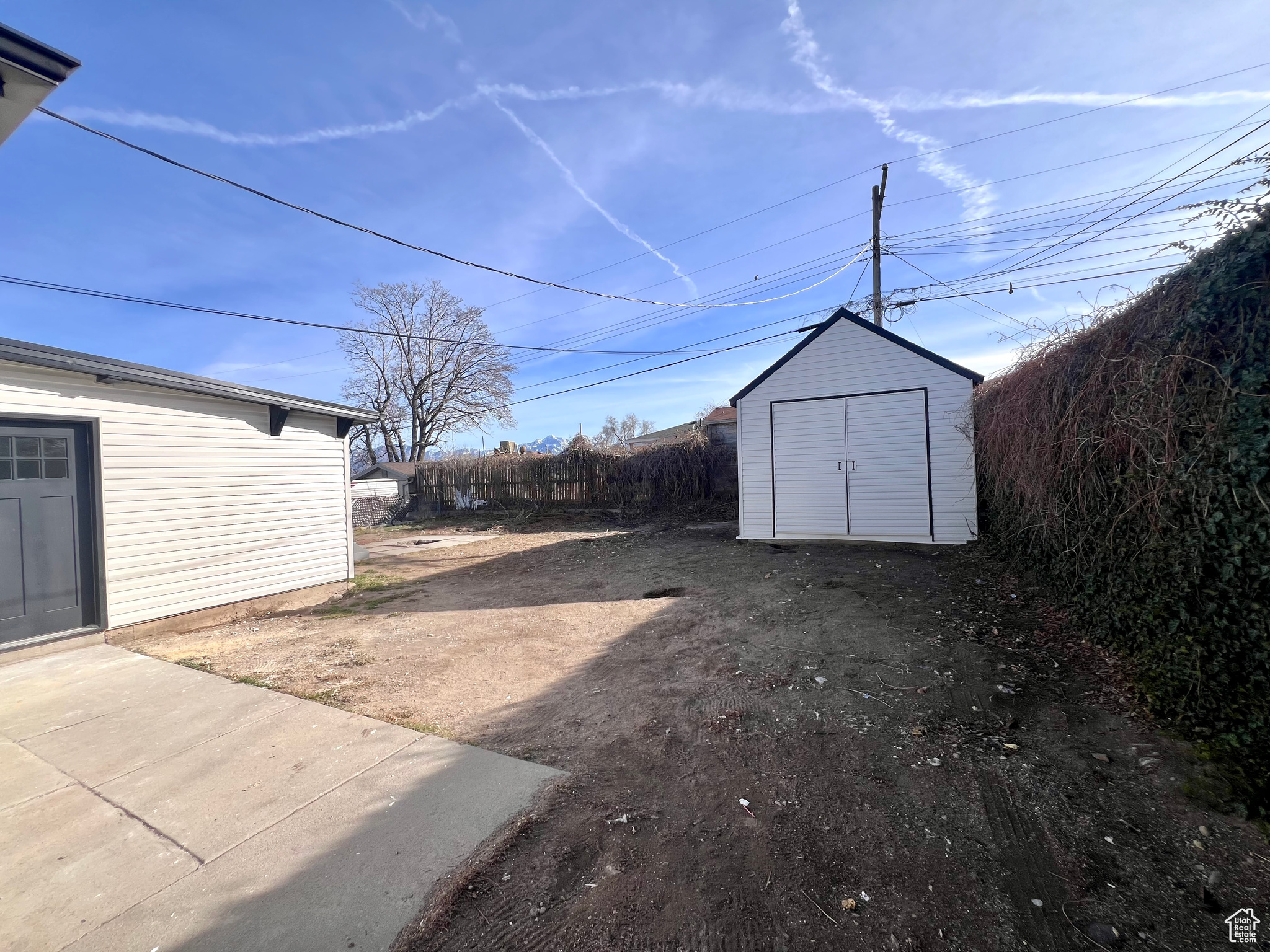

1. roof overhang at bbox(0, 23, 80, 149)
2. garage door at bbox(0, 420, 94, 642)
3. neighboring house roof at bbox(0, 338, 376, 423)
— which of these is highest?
roof overhang at bbox(0, 23, 80, 149)

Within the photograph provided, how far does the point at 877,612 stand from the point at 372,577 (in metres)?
7.84

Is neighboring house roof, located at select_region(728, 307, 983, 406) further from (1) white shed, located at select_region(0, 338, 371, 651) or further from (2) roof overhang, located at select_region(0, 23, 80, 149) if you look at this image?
(2) roof overhang, located at select_region(0, 23, 80, 149)

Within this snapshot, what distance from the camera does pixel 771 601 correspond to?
6238mm

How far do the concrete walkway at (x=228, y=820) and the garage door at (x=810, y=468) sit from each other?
8041 millimetres

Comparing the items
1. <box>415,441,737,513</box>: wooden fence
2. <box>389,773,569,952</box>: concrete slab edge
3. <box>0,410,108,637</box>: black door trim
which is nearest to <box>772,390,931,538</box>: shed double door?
<box>415,441,737,513</box>: wooden fence

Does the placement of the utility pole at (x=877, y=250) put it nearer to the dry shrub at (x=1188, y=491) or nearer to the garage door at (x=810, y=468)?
the garage door at (x=810, y=468)

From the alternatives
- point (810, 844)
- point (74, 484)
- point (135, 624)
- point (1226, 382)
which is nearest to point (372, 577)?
point (135, 624)

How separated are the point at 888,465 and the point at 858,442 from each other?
2.12ft

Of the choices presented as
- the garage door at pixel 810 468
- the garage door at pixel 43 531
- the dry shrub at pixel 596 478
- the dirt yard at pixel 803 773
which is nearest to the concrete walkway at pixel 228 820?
the dirt yard at pixel 803 773

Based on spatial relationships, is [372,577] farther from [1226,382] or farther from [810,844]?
[1226,382]

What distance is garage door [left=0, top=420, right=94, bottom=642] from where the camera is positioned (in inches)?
196

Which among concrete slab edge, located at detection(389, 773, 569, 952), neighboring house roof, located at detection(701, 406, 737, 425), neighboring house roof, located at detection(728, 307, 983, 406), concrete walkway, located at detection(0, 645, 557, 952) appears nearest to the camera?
concrete slab edge, located at detection(389, 773, 569, 952)

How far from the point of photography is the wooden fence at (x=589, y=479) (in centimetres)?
1686

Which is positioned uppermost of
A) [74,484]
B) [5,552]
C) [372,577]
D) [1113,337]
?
[1113,337]
